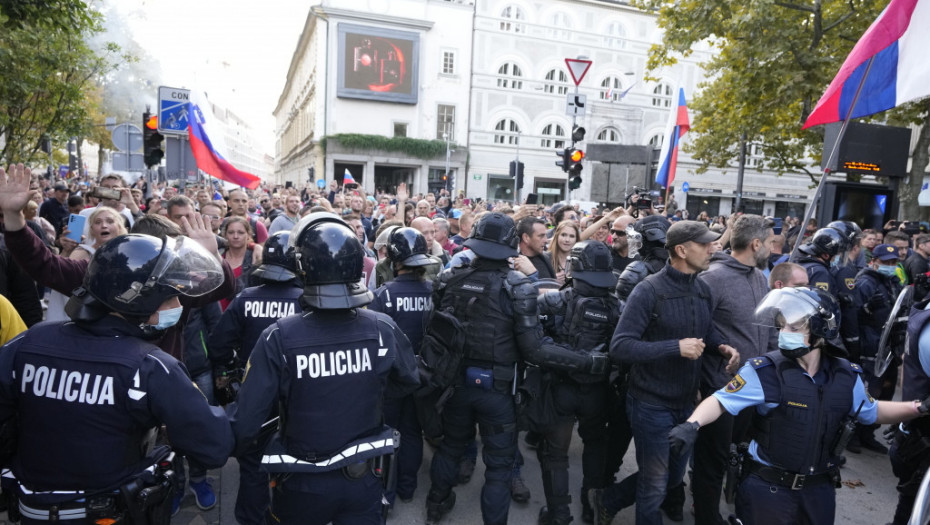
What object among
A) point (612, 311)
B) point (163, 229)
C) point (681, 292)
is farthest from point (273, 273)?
point (681, 292)

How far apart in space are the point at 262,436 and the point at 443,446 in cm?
158

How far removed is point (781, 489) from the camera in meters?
2.86

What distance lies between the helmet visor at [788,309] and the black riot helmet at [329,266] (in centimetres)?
201

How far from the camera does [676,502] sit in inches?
166

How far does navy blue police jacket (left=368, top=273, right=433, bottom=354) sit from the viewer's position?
4.23m

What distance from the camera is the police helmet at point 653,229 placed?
4727 millimetres

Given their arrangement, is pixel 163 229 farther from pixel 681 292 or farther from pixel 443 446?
pixel 681 292

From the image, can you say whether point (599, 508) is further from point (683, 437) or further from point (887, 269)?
point (887, 269)

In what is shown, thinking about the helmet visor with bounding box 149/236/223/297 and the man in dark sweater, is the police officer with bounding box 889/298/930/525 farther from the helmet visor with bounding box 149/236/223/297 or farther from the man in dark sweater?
the helmet visor with bounding box 149/236/223/297

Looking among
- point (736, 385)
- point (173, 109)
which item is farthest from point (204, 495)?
point (173, 109)

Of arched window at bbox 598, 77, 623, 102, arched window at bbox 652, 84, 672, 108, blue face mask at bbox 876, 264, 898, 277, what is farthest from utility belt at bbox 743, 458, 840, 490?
arched window at bbox 652, 84, 672, 108

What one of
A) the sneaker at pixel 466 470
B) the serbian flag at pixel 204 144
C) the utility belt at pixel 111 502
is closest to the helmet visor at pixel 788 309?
the sneaker at pixel 466 470

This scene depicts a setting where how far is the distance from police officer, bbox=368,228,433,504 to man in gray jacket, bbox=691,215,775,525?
1.98 m

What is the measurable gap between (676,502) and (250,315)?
3341mm
